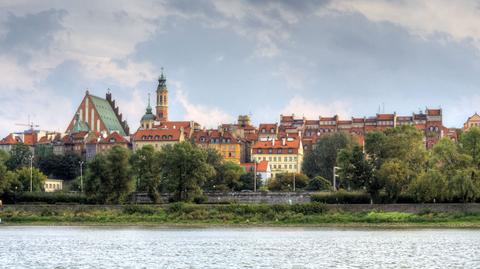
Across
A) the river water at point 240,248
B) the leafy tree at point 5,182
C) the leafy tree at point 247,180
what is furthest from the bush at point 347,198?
the leafy tree at point 247,180

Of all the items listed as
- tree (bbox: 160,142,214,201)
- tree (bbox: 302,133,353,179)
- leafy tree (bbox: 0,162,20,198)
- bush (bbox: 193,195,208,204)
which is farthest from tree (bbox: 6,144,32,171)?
bush (bbox: 193,195,208,204)

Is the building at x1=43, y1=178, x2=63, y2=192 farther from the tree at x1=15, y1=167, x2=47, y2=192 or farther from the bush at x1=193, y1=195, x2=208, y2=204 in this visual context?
the bush at x1=193, y1=195, x2=208, y2=204

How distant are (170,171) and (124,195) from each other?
19.0 feet

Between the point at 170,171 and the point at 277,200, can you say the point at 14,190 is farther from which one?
the point at 277,200

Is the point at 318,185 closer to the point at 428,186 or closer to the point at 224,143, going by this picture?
the point at 428,186

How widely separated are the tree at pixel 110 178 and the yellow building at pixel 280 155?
264 feet

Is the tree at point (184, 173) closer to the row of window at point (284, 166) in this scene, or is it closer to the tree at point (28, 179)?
the tree at point (28, 179)

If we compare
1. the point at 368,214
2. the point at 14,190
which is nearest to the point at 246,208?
the point at 368,214

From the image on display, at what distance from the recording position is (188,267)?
48.6 m

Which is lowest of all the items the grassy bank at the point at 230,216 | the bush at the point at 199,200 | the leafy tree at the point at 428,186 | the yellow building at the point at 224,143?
the grassy bank at the point at 230,216

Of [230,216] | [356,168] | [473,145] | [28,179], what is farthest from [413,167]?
[28,179]

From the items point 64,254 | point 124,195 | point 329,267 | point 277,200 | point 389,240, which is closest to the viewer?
point 329,267

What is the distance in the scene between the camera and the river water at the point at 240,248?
50.4 m

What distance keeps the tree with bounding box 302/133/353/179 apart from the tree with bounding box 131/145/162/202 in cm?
5623
